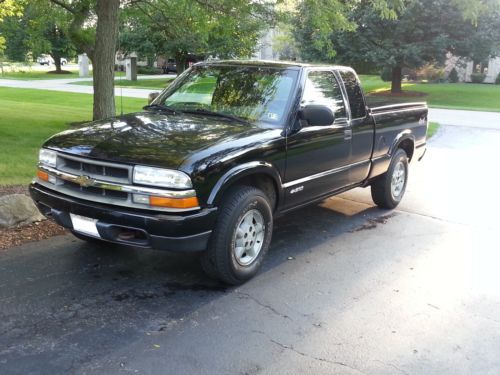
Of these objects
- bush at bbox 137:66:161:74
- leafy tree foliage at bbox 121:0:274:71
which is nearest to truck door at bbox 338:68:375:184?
leafy tree foliage at bbox 121:0:274:71

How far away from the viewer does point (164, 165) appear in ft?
12.3

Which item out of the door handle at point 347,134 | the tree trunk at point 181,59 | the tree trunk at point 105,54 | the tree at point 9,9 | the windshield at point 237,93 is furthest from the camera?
the tree trunk at point 181,59

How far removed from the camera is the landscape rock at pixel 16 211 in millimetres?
5402

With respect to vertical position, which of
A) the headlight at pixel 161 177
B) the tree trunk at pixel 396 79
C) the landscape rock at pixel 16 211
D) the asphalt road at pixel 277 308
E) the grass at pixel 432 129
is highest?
the tree trunk at pixel 396 79

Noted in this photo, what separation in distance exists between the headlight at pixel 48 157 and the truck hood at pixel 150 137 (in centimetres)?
5

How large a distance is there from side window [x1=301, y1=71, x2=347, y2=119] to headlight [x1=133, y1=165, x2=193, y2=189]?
1.71m

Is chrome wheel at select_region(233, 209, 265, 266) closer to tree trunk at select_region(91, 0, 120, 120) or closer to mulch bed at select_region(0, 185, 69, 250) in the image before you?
mulch bed at select_region(0, 185, 69, 250)

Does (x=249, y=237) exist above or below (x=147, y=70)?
below

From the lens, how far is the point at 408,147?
23.7ft

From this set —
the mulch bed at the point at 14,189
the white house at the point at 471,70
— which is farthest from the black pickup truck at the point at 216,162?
the white house at the point at 471,70

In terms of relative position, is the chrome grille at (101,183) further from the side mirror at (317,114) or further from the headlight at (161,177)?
the side mirror at (317,114)

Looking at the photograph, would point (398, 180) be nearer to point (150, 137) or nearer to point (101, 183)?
point (150, 137)

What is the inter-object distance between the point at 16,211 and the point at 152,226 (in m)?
2.47

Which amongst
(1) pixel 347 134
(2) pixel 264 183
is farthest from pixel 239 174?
(1) pixel 347 134
